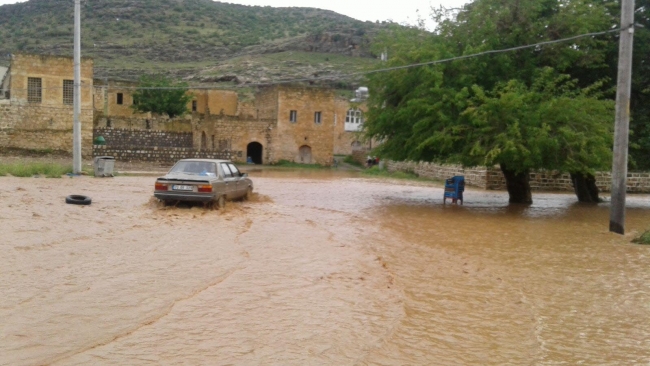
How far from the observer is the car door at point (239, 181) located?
757 inches

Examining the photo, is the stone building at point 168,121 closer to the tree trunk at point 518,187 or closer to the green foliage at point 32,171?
the tree trunk at point 518,187

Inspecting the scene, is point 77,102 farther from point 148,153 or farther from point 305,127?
point 305,127

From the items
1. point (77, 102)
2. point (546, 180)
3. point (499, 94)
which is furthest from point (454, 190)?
point (77, 102)

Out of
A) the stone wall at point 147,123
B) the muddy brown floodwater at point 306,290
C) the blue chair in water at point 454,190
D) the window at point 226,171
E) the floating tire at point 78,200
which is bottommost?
the muddy brown floodwater at point 306,290

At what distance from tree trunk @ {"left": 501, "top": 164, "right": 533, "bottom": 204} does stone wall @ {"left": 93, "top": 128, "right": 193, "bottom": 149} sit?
29089mm

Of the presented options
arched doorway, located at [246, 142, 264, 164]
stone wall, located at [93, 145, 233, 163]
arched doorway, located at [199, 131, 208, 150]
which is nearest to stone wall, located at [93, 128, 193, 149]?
arched doorway, located at [199, 131, 208, 150]

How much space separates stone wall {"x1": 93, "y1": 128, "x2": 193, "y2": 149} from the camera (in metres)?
45.8

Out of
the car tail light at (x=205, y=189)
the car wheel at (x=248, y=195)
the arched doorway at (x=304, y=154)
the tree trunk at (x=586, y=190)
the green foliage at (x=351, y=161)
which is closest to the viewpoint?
the car tail light at (x=205, y=189)

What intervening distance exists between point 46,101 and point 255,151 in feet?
53.3

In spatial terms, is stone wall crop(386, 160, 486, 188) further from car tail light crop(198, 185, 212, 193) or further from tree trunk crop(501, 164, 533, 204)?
car tail light crop(198, 185, 212, 193)

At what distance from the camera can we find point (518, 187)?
75.8 feet

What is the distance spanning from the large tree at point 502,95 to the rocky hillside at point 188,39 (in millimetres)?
57658

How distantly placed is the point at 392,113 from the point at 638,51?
9.07 m

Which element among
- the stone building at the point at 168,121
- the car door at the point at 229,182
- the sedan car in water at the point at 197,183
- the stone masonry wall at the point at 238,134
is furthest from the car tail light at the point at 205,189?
the stone masonry wall at the point at 238,134
